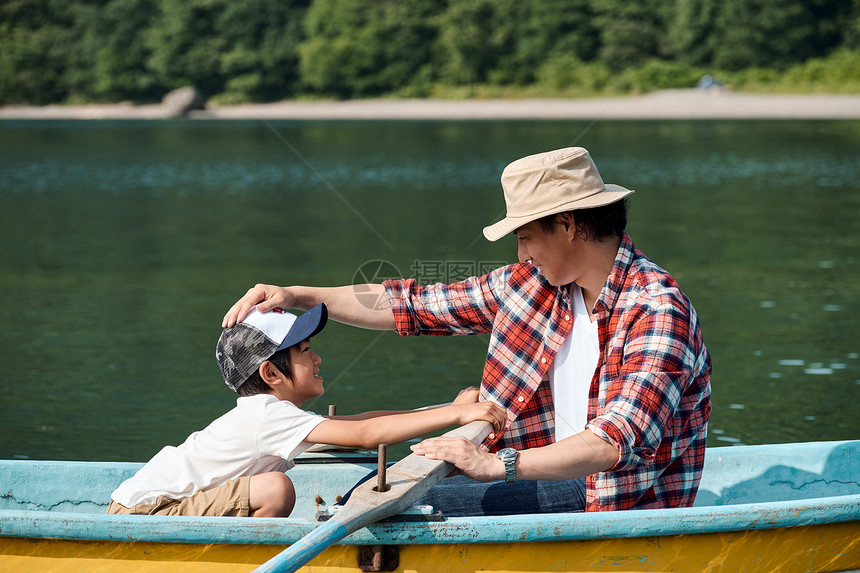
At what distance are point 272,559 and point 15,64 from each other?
259ft

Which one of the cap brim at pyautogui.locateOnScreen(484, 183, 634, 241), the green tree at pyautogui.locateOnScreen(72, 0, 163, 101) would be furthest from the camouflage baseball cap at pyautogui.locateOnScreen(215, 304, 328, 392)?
the green tree at pyautogui.locateOnScreen(72, 0, 163, 101)

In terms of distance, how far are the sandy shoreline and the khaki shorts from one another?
157ft

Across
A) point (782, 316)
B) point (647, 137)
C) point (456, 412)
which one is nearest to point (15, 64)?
point (647, 137)

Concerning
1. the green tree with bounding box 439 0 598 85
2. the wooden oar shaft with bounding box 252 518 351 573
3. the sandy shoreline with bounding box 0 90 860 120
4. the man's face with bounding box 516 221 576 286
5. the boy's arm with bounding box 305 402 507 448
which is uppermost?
the man's face with bounding box 516 221 576 286

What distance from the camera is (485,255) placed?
14.6 metres

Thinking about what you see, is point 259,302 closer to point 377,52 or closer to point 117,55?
point 377,52

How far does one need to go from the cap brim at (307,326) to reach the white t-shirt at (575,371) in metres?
0.82

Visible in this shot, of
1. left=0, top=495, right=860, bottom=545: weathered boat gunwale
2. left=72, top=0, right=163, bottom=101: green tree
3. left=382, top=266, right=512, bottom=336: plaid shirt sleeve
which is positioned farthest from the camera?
left=72, top=0, right=163, bottom=101: green tree

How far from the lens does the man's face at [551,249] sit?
3.43 m

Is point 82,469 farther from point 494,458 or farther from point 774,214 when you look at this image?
point 774,214

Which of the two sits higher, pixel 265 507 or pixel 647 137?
pixel 265 507

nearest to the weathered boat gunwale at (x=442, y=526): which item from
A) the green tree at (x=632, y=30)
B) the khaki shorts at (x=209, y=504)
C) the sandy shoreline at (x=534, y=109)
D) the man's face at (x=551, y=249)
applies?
the khaki shorts at (x=209, y=504)

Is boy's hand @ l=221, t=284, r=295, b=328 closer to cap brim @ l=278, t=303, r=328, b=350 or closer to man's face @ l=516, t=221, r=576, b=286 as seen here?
cap brim @ l=278, t=303, r=328, b=350

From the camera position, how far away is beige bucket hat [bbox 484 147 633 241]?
3340 mm
